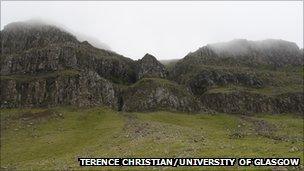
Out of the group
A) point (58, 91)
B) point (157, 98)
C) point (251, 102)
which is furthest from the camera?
point (251, 102)

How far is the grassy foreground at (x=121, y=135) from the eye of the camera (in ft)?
174

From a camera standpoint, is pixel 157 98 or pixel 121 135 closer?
pixel 121 135

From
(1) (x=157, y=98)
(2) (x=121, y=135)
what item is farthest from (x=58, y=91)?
(2) (x=121, y=135)

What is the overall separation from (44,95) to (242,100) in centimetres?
8773

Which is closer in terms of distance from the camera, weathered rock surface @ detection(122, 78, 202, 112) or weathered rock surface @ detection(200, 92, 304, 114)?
weathered rock surface @ detection(122, 78, 202, 112)

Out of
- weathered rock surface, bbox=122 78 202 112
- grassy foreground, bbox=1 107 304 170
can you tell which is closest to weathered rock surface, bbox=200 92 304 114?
grassy foreground, bbox=1 107 304 170

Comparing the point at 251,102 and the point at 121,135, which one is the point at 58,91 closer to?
the point at 121,135

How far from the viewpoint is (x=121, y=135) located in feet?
289

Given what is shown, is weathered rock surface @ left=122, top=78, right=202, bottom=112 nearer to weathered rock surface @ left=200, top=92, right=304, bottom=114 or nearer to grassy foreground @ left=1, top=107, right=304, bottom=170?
weathered rock surface @ left=200, top=92, right=304, bottom=114

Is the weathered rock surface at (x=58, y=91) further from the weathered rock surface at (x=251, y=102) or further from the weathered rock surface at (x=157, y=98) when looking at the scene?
the weathered rock surface at (x=251, y=102)

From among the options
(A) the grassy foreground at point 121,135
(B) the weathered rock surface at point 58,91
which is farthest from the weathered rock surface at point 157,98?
(A) the grassy foreground at point 121,135

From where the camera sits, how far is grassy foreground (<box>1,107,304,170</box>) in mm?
53034

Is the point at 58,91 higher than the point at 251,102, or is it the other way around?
the point at 58,91

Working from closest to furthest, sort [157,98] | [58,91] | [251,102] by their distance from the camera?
[58,91]
[157,98]
[251,102]
